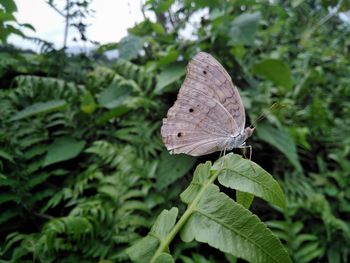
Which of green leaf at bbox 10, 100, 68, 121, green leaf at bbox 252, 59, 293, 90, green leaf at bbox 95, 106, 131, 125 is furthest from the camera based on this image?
green leaf at bbox 252, 59, 293, 90

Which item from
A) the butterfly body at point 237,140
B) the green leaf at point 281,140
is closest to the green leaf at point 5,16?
the butterfly body at point 237,140

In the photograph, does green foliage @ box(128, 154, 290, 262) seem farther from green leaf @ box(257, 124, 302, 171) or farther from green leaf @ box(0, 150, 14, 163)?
green leaf @ box(257, 124, 302, 171)

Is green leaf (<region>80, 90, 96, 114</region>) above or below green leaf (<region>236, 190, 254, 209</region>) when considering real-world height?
above

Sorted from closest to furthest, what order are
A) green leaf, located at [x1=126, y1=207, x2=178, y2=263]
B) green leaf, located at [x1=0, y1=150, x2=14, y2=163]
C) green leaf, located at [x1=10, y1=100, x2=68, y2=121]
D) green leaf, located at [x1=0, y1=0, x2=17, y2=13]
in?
1. green leaf, located at [x1=126, y1=207, x2=178, y2=263]
2. green leaf, located at [x1=0, y1=0, x2=17, y2=13]
3. green leaf, located at [x1=0, y1=150, x2=14, y2=163]
4. green leaf, located at [x1=10, y1=100, x2=68, y2=121]

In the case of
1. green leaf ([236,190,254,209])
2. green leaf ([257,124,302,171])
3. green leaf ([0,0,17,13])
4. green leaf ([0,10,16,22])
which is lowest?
green leaf ([257,124,302,171])

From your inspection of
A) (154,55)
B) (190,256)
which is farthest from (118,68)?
(190,256)

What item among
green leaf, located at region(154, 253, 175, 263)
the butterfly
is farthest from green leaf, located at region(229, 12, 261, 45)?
green leaf, located at region(154, 253, 175, 263)

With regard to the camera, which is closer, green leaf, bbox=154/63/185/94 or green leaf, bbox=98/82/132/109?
green leaf, bbox=154/63/185/94

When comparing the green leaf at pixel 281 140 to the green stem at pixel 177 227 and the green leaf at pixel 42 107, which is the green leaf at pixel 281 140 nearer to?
the green leaf at pixel 42 107
